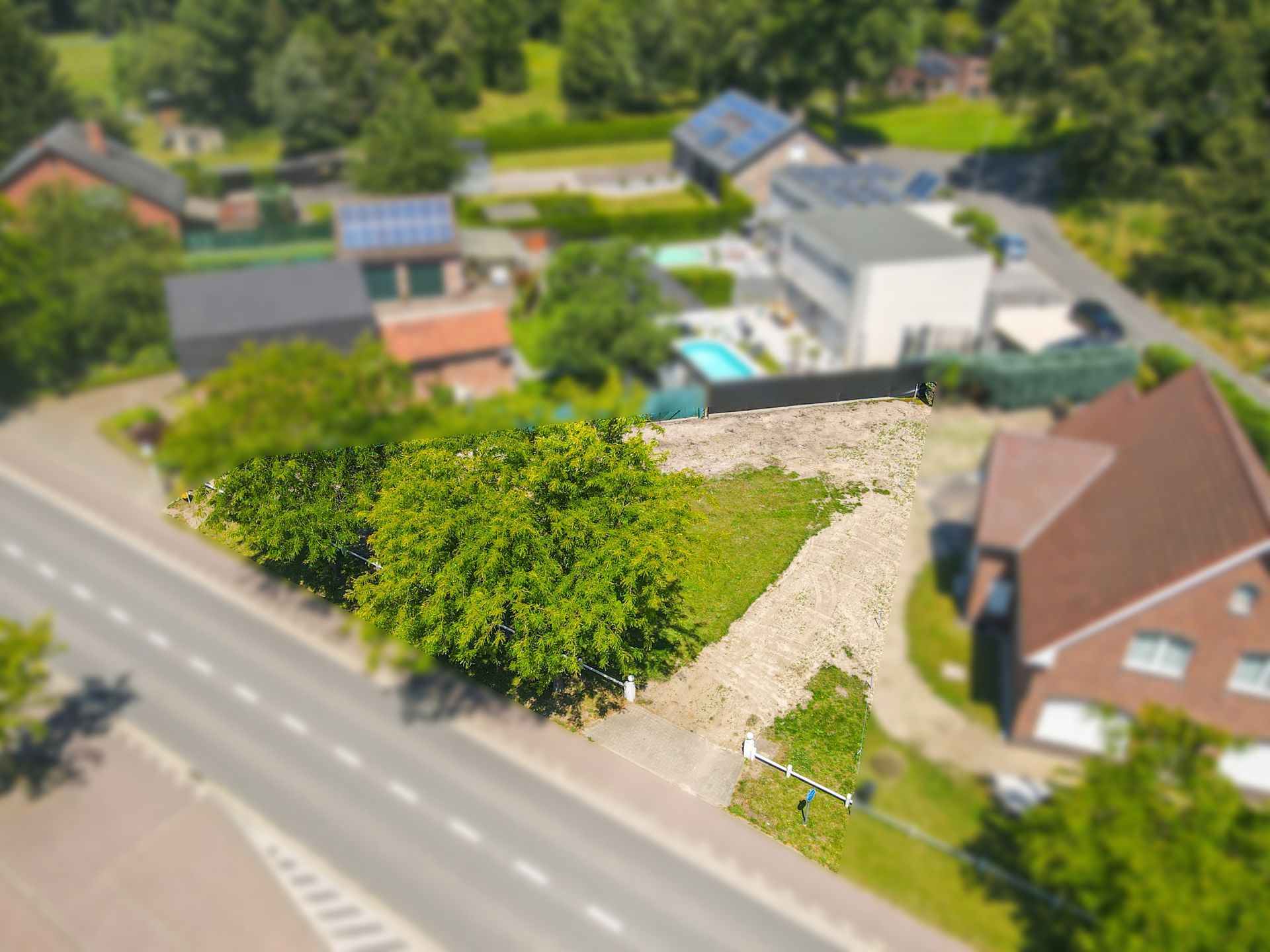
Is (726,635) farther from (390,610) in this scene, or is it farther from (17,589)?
(17,589)

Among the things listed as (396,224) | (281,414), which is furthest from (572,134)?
(281,414)

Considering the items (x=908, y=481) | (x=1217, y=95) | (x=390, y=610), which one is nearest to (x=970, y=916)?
(x=908, y=481)

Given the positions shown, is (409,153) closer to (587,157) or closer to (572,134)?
(587,157)

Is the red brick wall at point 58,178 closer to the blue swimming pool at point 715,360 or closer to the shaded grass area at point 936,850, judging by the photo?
the blue swimming pool at point 715,360

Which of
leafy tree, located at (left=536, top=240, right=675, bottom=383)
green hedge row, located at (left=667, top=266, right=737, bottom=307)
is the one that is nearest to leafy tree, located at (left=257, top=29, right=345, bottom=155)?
green hedge row, located at (left=667, top=266, right=737, bottom=307)

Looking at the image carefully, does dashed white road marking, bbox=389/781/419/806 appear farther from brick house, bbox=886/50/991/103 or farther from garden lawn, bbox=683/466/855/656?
brick house, bbox=886/50/991/103

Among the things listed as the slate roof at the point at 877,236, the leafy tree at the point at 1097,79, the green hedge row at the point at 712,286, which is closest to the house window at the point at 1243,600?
the slate roof at the point at 877,236
